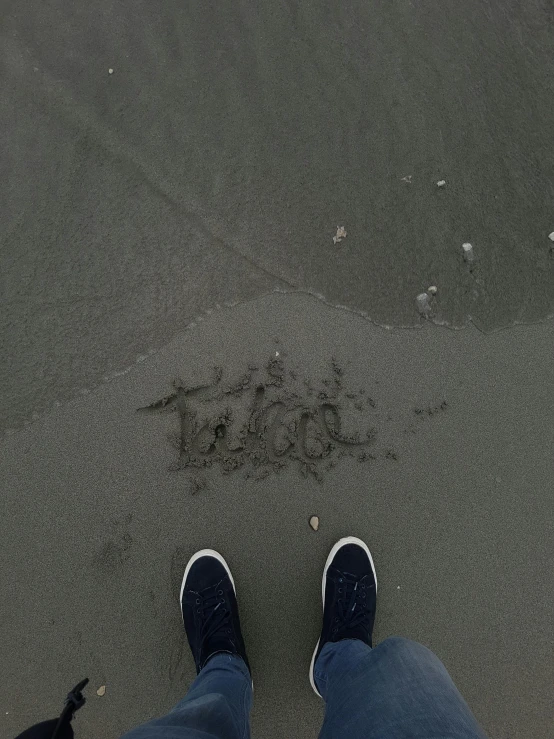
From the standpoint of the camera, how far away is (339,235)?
2.15 meters

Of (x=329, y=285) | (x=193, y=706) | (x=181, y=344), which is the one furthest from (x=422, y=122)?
(x=193, y=706)

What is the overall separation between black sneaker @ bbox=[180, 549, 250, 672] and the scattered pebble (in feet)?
4.94

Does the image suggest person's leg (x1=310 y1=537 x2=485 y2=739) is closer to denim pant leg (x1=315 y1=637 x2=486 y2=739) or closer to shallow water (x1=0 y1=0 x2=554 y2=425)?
denim pant leg (x1=315 y1=637 x2=486 y2=739)

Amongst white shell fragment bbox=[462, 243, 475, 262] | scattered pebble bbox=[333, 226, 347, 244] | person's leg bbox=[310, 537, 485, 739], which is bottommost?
person's leg bbox=[310, 537, 485, 739]

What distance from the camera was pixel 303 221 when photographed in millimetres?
2156

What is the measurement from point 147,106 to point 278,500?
1938 millimetres

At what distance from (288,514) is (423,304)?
1.13 m

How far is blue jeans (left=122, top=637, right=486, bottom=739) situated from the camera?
1.28 m

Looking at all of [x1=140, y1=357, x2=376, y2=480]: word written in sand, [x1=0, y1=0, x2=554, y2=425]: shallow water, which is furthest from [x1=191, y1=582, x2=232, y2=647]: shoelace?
[x1=0, y1=0, x2=554, y2=425]: shallow water

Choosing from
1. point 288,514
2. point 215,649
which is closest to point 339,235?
point 288,514

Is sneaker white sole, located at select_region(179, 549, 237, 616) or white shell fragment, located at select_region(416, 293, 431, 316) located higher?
white shell fragment, located at select_region(416, 293, 431, 316)

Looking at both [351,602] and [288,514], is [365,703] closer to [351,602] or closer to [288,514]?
[351,602]

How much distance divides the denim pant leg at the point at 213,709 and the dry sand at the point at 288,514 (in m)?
0.21

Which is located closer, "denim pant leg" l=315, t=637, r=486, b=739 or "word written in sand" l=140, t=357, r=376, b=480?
"denim pant leg" l=315, t=637, r=486, b=739
